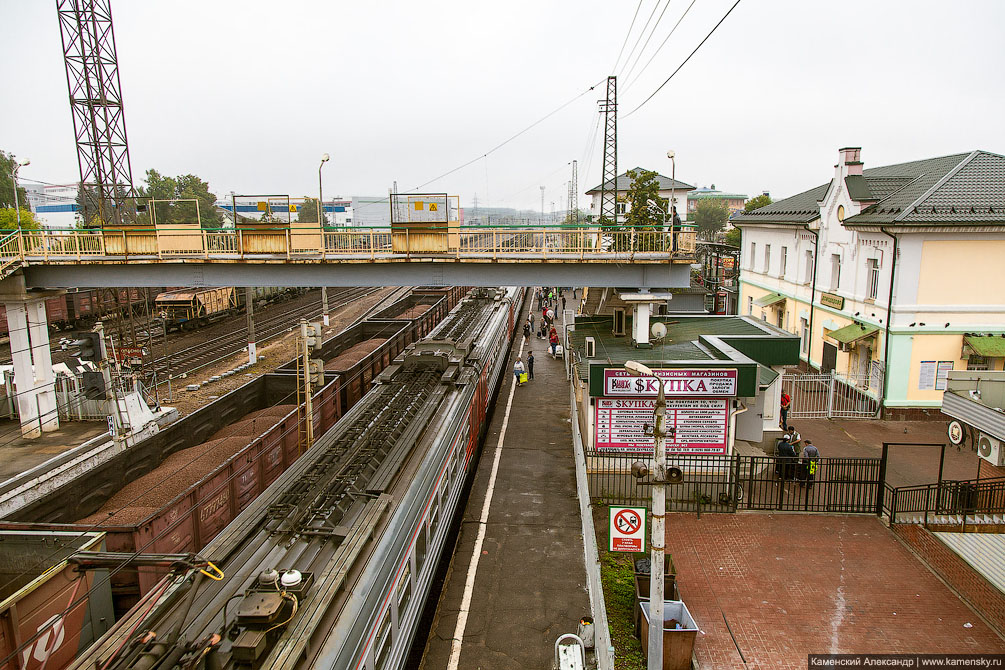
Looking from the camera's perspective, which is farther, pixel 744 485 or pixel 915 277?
pixel 915 277

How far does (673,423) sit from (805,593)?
5.04m

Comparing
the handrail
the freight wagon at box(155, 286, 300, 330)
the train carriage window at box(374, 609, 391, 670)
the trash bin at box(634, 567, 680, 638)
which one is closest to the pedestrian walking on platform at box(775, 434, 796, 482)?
the handrail

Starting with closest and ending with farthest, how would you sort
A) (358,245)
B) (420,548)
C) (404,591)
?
(404,591) < (420,548) < (358,245)

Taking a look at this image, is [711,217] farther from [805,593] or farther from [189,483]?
[189,483]

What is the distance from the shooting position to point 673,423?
605 inches

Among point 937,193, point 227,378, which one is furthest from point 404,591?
point 227,378

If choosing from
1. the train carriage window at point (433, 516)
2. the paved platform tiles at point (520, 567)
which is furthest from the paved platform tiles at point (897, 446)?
the train carriage window at point (433, 516)

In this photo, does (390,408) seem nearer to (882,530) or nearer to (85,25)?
(882,530)

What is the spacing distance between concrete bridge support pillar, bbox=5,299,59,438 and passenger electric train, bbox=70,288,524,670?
14819mm

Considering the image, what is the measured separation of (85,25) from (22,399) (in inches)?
812

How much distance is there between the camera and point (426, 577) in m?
10.2

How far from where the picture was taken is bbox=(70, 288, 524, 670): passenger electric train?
5.78 m

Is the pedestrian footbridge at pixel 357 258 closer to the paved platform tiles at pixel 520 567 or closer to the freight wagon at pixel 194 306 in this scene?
the paved platform tiles at pixel 520 567

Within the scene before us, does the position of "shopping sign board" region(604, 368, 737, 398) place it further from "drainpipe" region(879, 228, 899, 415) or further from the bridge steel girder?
"drainpipe" region(879, 228, 899, 415)
